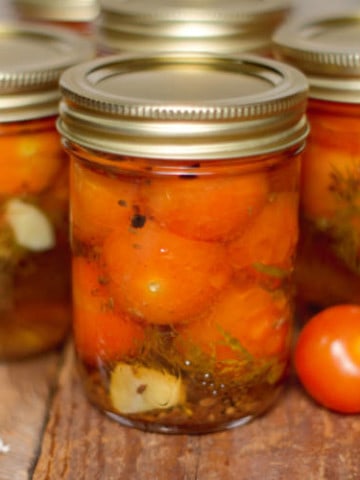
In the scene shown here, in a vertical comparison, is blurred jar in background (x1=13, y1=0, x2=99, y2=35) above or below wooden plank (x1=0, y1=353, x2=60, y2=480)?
above

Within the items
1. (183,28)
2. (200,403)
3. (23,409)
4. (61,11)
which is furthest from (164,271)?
(61,11)

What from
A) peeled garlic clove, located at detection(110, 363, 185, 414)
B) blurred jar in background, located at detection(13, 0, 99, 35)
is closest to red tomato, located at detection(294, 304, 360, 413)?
peeled garlic clove, located at detection(110, 363, 185, 414)

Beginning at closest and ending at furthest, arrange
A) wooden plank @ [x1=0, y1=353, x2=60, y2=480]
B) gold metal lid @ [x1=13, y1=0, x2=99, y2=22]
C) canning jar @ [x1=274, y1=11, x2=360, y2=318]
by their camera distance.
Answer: wooden plank @ [x1=0, y1=353, x2=60, y2=480]
canning jar @ [x1=274, y1=11, x2=360, y2=318]
gold metal lid @ [x1=13, y1=0, x2=99, y2=22]

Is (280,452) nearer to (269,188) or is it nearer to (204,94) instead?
(269,188)

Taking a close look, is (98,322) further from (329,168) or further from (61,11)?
(61,11)

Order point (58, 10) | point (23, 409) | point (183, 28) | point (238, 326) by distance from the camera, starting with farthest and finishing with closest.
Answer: point (58, 10), point (183, 28), point (23, 409), point (238, 326)

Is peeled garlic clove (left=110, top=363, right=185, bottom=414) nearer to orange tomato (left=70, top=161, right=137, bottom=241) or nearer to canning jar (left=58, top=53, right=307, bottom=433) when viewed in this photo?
canning jar (left=58, top=53, right=307, bottom=433)

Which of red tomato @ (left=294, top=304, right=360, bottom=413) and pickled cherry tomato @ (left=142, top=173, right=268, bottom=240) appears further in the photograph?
red tomato @ (left=294, top=304, right=360, bottom=413)
